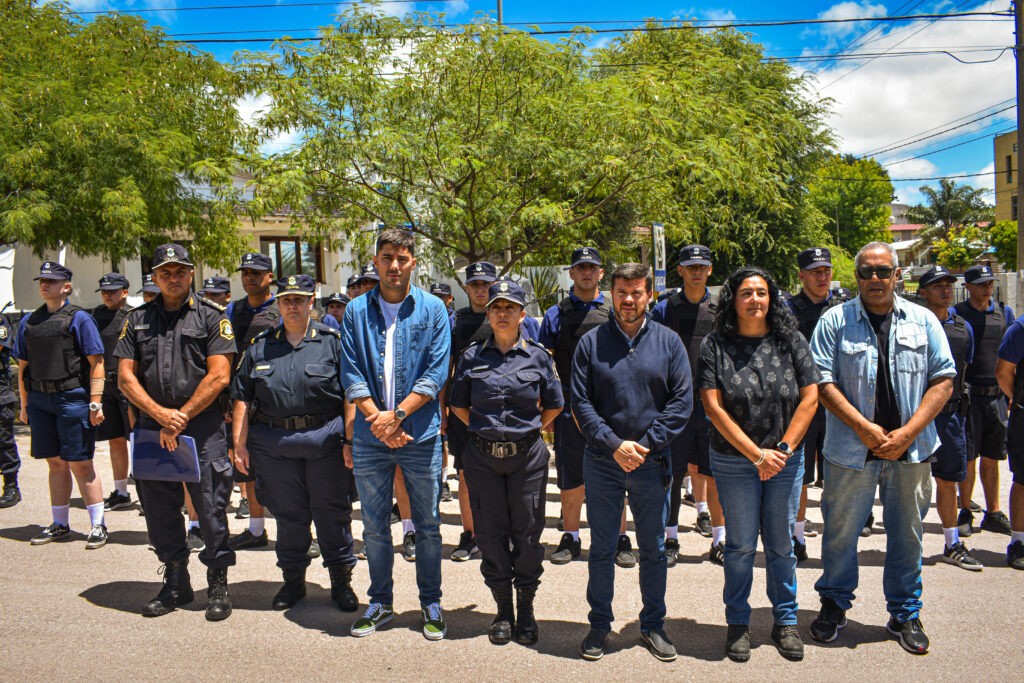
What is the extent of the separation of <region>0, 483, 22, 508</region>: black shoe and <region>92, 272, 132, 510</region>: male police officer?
982 millimetres

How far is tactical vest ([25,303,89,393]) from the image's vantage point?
619 centimetres

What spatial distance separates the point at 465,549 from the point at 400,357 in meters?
2.07

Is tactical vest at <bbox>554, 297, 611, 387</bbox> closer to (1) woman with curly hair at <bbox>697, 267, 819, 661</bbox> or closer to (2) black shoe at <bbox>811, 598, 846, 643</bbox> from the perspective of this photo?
(1) woman with curly hair at <bbox>697, 267, 819, 661</bbox>

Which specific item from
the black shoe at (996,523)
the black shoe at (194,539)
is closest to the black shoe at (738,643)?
the black shoe at (996,523)

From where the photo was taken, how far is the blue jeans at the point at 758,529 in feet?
13.6

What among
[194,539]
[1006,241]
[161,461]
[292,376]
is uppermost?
[1006,241]

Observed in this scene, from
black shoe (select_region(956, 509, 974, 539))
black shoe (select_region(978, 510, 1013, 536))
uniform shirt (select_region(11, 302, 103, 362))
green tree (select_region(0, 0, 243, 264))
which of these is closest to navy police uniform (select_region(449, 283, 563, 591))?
uniform shirt (select_region(11, 302, 103, 362))

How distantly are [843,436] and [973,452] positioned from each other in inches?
99.8

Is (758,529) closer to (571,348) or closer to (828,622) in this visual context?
(828,622)

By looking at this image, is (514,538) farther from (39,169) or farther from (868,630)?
(39,169)

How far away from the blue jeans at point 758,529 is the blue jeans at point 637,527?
0.37 meters

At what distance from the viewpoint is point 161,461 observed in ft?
15.8

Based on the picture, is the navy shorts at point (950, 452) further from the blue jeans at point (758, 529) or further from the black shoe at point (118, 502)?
the black shoe at point (118, 502)

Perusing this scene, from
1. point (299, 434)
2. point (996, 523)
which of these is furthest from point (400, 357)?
point (996, 523)
